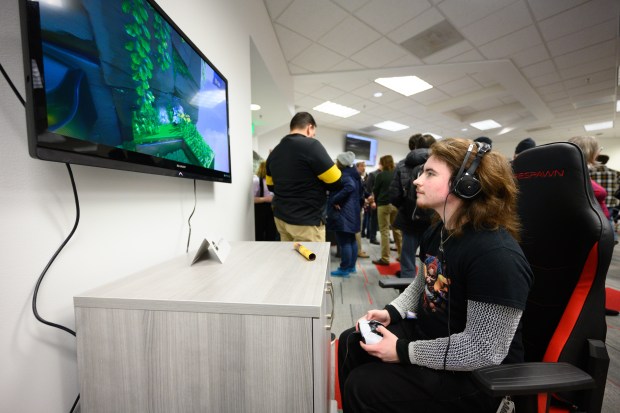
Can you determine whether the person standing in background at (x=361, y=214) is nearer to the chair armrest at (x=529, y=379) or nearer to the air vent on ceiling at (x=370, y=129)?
the chair armrest at (x=529, y=379)

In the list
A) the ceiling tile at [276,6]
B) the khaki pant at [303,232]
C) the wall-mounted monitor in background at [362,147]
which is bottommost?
the khaki pant at [303,232]

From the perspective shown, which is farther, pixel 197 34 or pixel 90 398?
pixel 197 34

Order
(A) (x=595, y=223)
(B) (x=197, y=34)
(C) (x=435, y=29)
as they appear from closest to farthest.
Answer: (A) (x=595, y=223) → (B) (x=197, y=34) → (C) (x=435, y=29)

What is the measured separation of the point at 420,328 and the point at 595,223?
56cm

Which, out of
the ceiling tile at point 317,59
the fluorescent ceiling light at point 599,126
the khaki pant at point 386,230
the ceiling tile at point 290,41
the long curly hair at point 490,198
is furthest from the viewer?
the fluorescent ceiling light at point 599,126

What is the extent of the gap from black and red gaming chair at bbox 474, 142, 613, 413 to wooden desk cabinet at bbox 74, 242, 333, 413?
0.42 meters

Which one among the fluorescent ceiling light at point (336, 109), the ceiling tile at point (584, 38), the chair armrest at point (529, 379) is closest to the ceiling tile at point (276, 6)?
the fluorescent ceiling light at point (336, 109)

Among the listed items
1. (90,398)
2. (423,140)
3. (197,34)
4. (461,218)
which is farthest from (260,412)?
(423,140)

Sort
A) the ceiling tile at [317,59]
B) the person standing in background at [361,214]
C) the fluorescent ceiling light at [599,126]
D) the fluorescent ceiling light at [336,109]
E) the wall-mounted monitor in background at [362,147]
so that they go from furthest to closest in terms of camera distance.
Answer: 1. the wall-mounted monitor in background at [362,147]
2. the fluorescent ceiling light at [599,126]
3. the fluorescent ceiling light at [336,109]
4. the person standing in background at [361,214]
5. the ceiling tile at [317,59]

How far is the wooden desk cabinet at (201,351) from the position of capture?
517 mm

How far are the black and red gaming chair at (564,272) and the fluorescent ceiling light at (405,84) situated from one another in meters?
3.78

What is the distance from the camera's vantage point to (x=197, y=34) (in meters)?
1.21

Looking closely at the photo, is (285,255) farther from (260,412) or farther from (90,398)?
(90,398)

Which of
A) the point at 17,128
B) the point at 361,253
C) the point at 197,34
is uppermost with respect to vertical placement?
the point at 197,34
